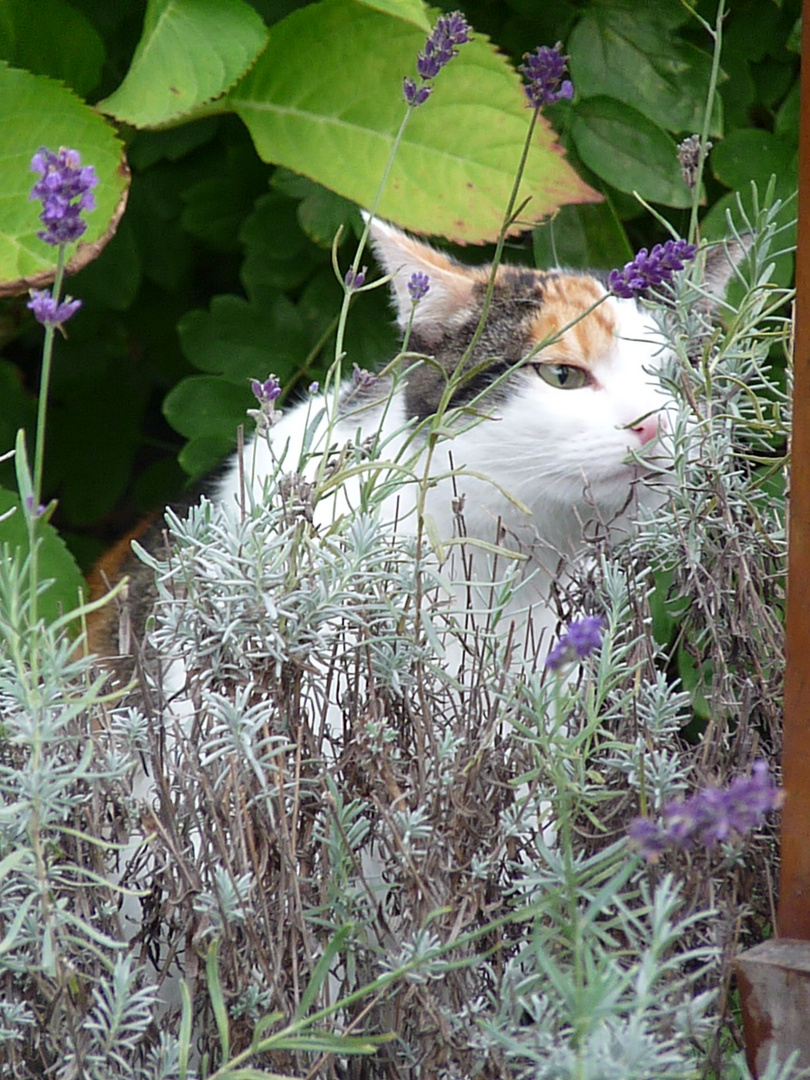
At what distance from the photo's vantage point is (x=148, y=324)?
2.26 m

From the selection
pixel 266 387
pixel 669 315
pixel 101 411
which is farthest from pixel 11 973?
pixel 101 411

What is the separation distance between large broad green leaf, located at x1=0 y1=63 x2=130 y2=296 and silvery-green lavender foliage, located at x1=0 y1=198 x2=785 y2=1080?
A: 1.59 ft

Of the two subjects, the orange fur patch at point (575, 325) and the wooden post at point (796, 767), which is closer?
the wooden post at point (796, 767)

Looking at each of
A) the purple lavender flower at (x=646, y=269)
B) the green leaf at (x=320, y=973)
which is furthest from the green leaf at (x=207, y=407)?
the green leaf at (x=320, y=973)

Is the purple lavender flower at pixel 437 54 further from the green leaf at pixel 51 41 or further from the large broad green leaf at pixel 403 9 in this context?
the green leaf at pixel 51 41

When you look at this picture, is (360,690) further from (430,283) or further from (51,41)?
(51,41)

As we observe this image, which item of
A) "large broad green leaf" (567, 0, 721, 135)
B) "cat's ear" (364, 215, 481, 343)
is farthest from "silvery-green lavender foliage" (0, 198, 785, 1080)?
"large broad green leaf" (567, 0, 721, 135)

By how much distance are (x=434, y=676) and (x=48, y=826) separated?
0.30m

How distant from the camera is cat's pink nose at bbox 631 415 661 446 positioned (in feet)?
3.79

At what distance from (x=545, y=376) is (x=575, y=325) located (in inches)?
2.6

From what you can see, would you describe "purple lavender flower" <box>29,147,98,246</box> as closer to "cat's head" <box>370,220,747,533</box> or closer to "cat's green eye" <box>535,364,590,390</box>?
"cat's head" <box>370,220,747,533</box>

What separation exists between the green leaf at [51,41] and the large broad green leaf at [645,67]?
1.99 ft

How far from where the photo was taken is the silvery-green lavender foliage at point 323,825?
0.73 meters

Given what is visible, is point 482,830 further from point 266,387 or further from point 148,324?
point 148,324
